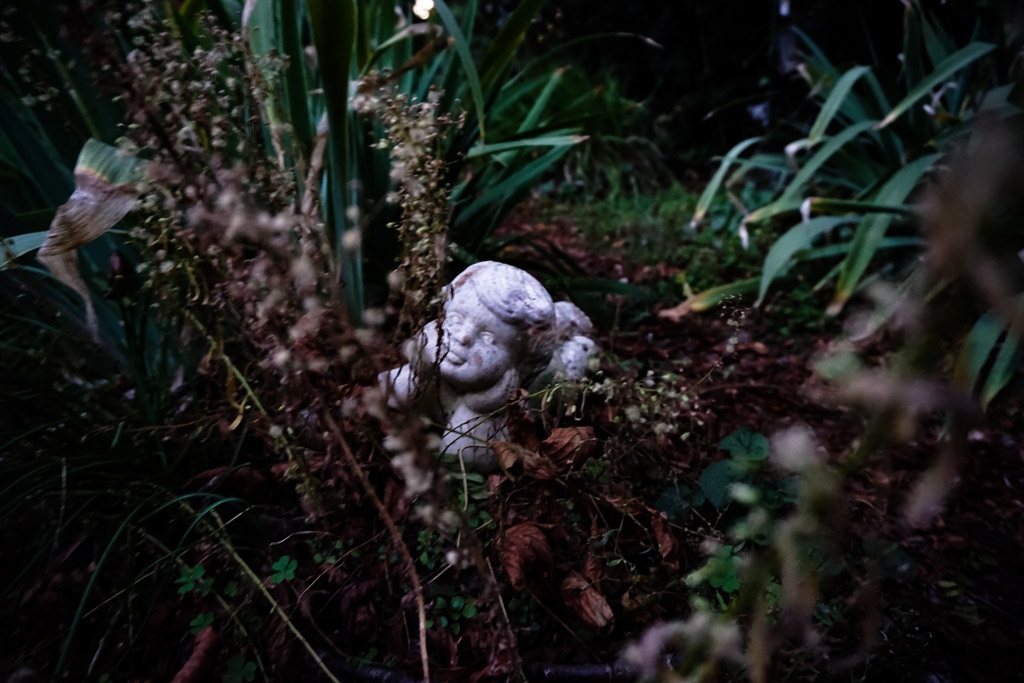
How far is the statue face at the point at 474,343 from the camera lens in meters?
1.13

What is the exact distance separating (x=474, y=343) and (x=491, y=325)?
0.16 feet

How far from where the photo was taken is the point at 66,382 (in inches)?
54.6

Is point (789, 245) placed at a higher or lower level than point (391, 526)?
lower

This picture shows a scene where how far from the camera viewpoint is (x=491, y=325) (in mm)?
1133

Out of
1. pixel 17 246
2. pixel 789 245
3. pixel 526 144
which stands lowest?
pixel 789 245

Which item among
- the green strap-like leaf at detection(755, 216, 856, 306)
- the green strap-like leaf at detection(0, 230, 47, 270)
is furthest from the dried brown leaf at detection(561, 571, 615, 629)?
the green strap-like leaf at detection(755, 216, 856, 306)

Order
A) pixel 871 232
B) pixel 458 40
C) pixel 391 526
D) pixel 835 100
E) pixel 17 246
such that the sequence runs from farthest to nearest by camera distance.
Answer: pixel 835 100 → pixel 871 232 → pixel 458 40 → pixel 17 246 → pixel 391 526

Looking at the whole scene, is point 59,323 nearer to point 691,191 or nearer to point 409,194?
point 409,194

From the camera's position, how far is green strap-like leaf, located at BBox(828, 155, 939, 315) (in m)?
2.03

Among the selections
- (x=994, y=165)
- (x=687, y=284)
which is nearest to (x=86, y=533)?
(x=994, y=165)

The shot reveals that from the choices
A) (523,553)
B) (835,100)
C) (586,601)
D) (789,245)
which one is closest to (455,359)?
(523,553)

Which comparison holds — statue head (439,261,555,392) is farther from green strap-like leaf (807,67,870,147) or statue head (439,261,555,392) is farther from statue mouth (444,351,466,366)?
green strap-like leaf (807,67,870,147)

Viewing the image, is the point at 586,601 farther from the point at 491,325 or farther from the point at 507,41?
the point at 507,41

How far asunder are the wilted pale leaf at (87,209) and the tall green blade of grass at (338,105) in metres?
0.38
